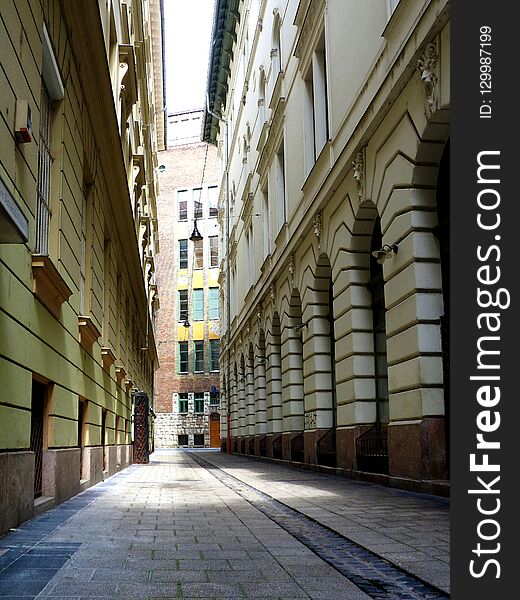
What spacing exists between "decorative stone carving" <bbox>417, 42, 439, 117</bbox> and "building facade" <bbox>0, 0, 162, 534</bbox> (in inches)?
204

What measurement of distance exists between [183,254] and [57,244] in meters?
54.7

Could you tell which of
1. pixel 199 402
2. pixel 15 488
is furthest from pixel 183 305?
pixel 15 488

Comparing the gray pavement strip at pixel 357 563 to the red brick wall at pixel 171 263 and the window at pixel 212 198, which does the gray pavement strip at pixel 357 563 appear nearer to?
the red brick wall at pixel 171 263

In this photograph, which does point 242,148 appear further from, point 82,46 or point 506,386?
point 506,386

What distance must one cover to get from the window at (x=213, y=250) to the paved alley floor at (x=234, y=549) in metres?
52.6

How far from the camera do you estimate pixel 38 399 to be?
1007 cm

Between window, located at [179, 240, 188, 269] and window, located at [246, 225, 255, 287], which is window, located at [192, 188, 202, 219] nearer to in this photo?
window, located at [179, 240, 188, 269]

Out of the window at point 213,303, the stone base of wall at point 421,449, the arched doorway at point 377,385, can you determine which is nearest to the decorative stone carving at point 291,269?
the arched doorway at point 377,385

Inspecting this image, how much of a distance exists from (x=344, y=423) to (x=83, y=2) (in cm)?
961

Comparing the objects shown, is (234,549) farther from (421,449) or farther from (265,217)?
(265,217)

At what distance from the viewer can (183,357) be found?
63375 millimetres

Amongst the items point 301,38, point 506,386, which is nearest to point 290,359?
point 301,38

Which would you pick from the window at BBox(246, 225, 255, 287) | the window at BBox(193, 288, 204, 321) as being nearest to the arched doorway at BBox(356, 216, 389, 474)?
the window at BBox(246, 225, 255, 287)

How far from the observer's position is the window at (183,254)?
212ft
